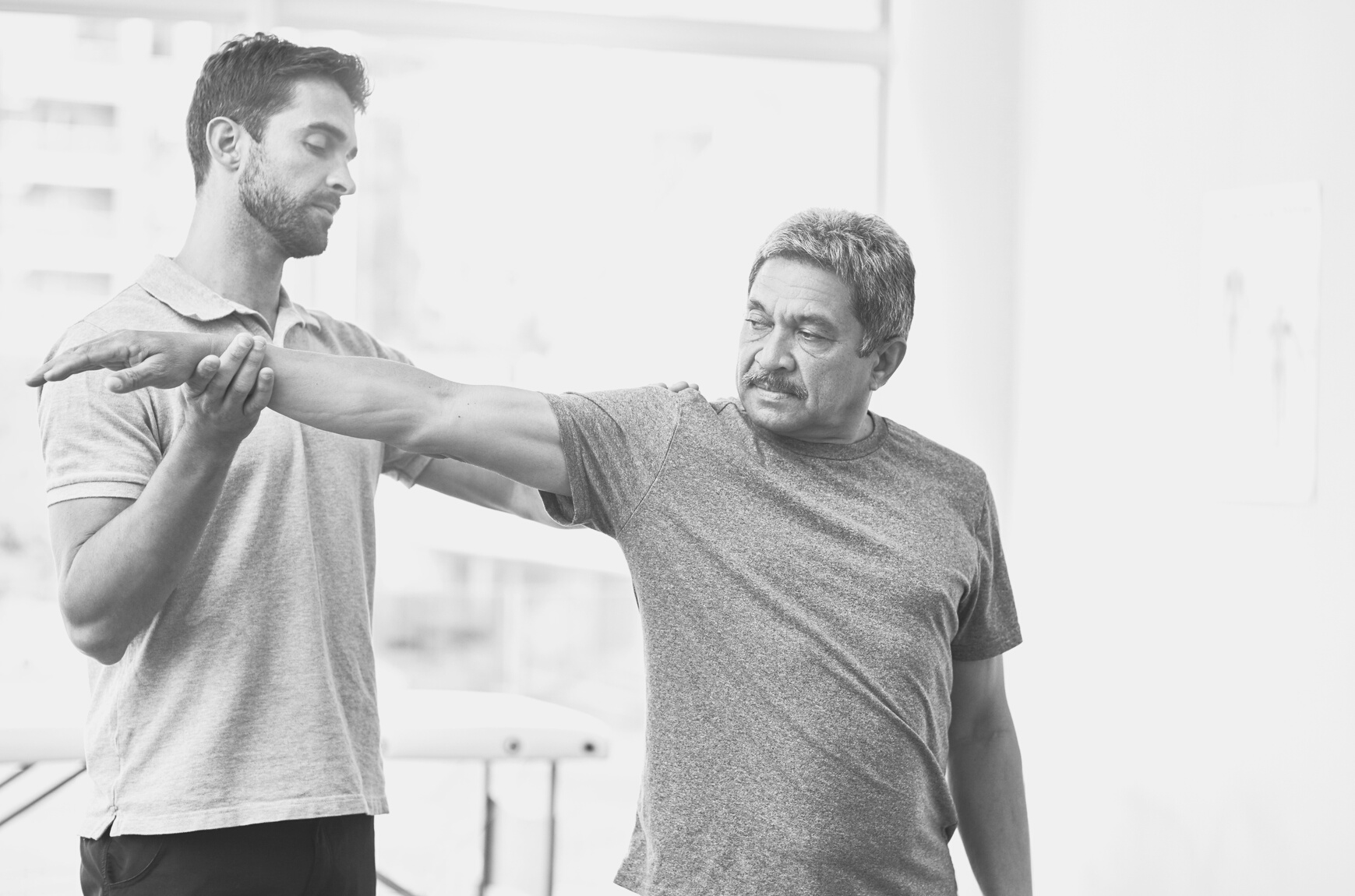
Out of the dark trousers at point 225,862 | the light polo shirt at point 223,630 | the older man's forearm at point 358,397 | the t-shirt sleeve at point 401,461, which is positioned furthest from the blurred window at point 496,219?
the older man's forearm at point 358,397

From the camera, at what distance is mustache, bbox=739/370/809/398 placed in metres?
1.50

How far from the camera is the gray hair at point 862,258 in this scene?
152 centimetres

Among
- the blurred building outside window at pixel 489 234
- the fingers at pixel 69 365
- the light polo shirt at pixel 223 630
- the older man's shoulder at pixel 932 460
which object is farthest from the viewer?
the blurred building outside window at pixel 489 234

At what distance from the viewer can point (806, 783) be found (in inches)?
55.8

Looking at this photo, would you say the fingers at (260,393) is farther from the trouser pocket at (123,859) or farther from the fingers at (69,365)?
the trouser pocket at (123,859)

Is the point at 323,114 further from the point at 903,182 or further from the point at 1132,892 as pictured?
the point at 1132,892

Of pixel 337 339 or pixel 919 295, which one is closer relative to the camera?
pixel 337 339

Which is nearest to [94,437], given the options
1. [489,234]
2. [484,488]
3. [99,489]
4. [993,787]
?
[99,489]

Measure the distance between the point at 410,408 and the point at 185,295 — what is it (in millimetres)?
393

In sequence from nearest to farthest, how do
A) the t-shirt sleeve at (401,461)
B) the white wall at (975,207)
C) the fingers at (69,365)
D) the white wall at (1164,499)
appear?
the fingers at (69,365) → the t-shirt sleeve at (401,461) → the white wall at (1164,499) → the white wall at (975,207)

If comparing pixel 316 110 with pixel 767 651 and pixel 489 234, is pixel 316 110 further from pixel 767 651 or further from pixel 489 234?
pixel 489 234

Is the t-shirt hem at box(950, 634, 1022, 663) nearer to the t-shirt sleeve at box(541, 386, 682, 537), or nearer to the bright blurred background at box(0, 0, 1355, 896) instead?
the t-shirt sleeve at box(541, 386, 682, 537)

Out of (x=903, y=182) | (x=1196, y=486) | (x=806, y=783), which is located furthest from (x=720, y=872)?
(x=903, y=182)

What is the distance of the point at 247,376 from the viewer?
1287mm
